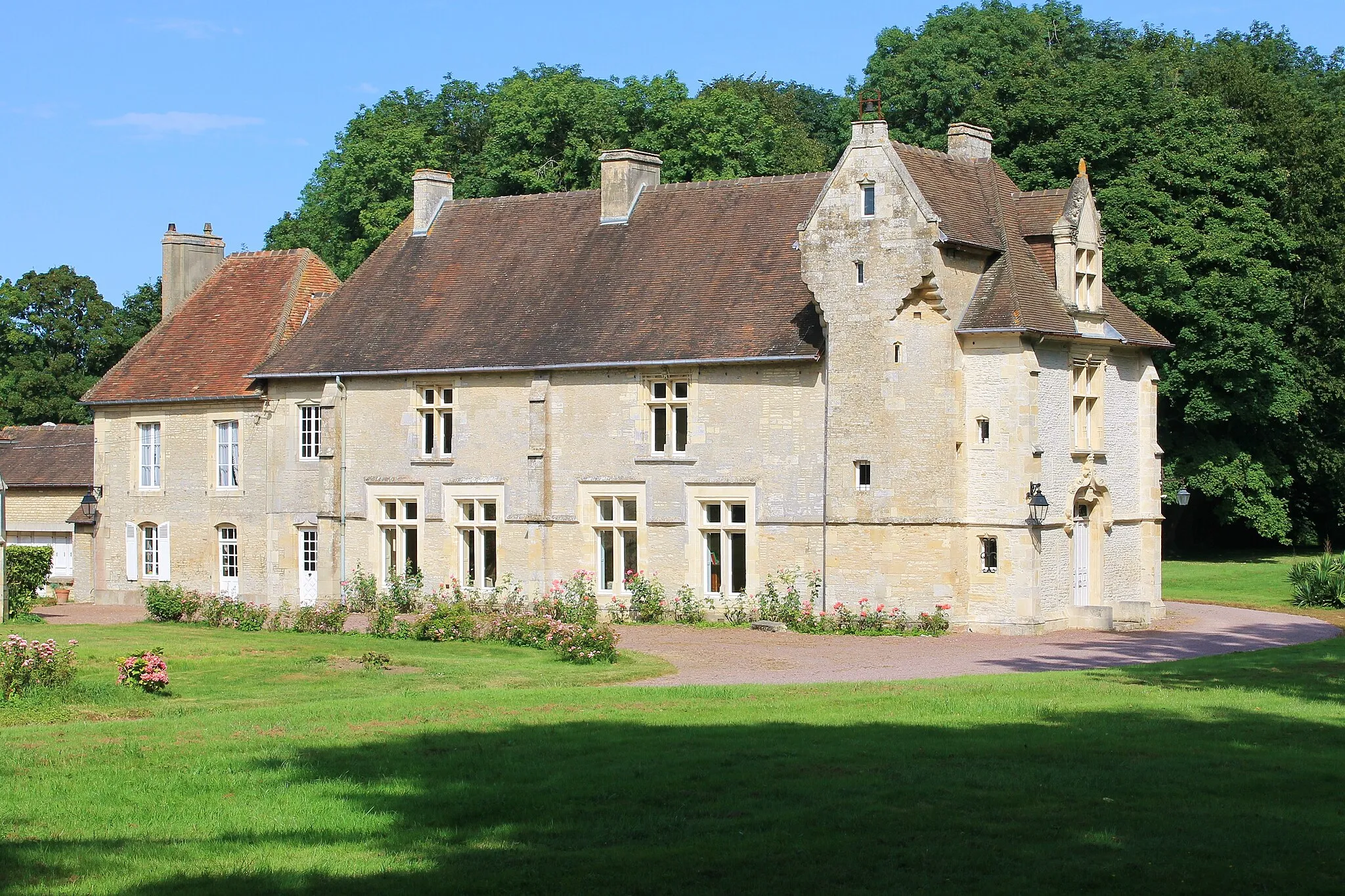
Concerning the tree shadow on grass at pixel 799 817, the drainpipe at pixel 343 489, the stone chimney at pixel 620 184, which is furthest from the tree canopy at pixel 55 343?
the tree shadow on grass at pixel 799 817

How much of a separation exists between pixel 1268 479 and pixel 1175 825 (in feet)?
129

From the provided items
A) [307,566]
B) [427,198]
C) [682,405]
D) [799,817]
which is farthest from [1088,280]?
[799,817]

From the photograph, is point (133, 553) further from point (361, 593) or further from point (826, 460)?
point (826, 460)

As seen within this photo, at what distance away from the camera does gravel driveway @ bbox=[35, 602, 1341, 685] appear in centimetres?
2458

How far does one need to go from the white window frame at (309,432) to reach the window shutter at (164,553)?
16.2ft

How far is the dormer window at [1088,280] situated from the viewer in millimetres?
34406

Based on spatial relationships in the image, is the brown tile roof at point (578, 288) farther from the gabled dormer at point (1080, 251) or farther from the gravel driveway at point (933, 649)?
the gravel driveway at point (933, 649)

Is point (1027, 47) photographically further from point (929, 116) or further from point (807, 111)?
point (807, 111)

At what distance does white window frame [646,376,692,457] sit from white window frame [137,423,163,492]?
1455 centimetres

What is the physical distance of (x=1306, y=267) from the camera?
4972 cm

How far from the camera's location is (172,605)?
35531mm

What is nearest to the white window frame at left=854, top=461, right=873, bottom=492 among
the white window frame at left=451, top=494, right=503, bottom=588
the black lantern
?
the black lantern

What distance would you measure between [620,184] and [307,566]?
11.8 meters

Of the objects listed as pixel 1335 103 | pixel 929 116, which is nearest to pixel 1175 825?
pixel 929 116
